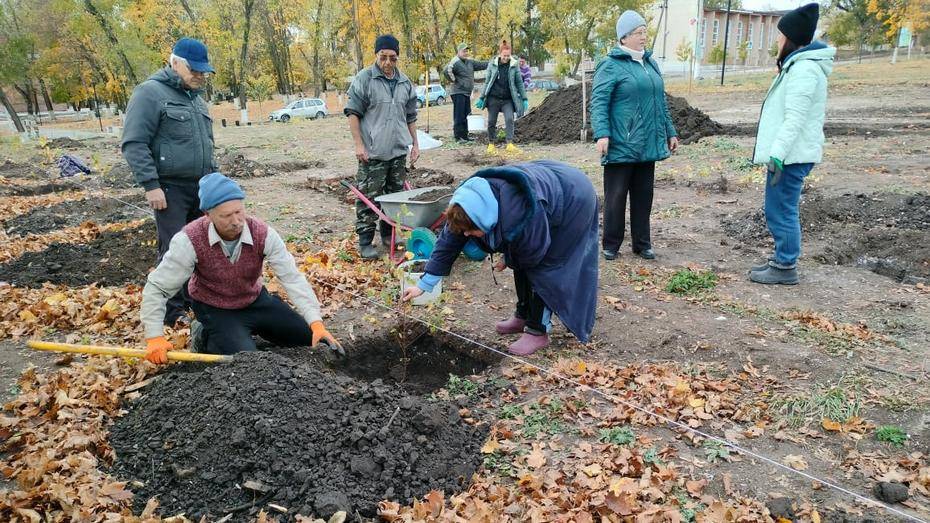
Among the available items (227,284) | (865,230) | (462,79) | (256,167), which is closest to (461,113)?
(462,79)

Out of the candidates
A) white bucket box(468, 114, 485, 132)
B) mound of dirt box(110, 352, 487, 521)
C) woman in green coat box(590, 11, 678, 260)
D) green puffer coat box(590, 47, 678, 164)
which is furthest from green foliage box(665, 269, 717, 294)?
white bucket box(468, 114, 485, 132)

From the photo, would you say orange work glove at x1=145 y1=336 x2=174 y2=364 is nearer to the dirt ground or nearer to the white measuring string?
the dirt ground

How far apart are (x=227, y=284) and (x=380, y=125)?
8.50 feet

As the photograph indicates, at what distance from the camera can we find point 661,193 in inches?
346

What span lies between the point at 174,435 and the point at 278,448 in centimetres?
60

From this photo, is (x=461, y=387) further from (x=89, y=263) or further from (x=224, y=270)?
(x=89, y=263)

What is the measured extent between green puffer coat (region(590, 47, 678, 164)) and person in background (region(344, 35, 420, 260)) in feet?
6.00

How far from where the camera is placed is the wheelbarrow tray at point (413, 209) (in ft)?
17.5

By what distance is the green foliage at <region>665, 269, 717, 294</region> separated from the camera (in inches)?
198

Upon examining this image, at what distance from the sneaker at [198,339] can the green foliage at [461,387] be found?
1610 mm

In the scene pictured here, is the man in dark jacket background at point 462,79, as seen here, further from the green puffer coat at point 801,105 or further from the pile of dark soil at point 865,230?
the green puffer coat at point 801,105

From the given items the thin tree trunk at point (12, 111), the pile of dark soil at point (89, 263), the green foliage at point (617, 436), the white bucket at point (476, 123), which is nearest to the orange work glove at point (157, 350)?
the green foliage at point (617, 436)

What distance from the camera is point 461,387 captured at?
375 centimetres

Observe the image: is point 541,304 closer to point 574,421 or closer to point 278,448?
point 574,421
